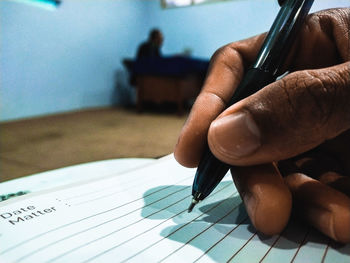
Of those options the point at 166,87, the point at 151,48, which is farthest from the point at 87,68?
the point at 166,87

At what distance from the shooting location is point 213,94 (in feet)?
0.98

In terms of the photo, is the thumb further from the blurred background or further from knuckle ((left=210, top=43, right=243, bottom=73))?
the blurred background

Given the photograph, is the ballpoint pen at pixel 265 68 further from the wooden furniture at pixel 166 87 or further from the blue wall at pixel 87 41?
the wooden furniture at pixel 166 87

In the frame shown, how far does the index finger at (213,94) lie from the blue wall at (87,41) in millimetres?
1072

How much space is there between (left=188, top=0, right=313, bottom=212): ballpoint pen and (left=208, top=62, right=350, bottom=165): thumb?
1.3 inches

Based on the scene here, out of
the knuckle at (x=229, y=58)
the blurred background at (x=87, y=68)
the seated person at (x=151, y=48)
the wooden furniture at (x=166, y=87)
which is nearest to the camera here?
the knuckle at (x=229, y=58)

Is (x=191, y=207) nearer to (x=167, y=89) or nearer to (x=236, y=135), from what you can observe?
(x=236, y=135)

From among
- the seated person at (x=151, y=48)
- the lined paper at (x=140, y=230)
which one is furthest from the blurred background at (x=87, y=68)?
the lined paper at (x=140, y=230)

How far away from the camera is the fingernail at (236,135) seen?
0.20m

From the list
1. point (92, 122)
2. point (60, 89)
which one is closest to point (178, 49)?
point (60, 89)

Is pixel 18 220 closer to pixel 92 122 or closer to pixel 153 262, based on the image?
pixel 153 262

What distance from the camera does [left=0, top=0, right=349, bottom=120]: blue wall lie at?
5.60 feet

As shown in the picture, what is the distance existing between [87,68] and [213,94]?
6.74 ft

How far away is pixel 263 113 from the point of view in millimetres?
197
